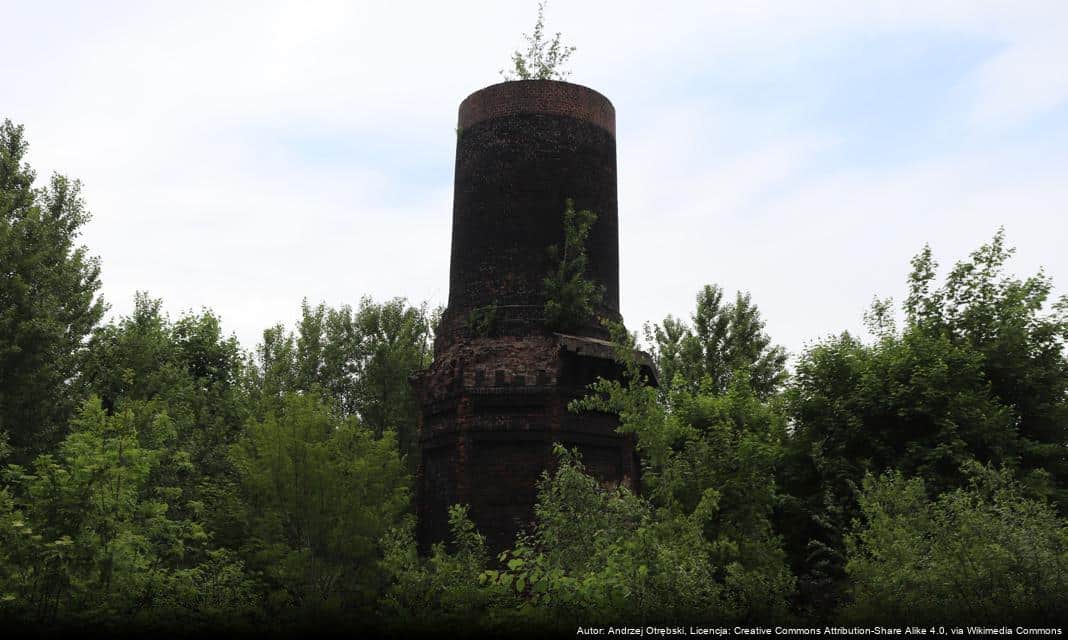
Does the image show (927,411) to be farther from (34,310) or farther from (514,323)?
(34,310)

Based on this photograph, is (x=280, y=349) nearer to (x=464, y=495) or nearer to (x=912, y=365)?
(x=464, y=495)

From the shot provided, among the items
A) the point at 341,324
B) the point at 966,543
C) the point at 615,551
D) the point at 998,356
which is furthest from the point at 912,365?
the point at 341,324

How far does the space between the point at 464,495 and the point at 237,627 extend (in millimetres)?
14241

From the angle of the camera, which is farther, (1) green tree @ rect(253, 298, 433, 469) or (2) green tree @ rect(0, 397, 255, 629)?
(1) green tree @ rect(253, 298, 433, 469)

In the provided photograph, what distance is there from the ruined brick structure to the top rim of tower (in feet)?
0.10

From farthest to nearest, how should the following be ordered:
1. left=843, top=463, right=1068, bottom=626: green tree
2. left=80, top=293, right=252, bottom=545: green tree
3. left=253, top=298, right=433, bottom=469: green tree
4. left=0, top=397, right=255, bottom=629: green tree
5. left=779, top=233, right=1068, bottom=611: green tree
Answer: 1. left=253, top=298, right=433, bottom=469: green tree
2. left=80, top=293, right=252, bottom=545: green tree
3. left=779, top=233, right=1068, bottom=611: green tree
4. left=0, top=397, right=255, bottom=629: green tree
5. left=843, top=463, right=1068, bottom=626: green tree

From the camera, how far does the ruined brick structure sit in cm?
2098

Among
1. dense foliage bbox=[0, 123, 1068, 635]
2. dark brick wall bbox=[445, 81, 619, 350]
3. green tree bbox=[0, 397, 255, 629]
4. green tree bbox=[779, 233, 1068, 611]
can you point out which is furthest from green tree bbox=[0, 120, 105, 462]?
green tree bbox=[779, 233, 1068, 611]

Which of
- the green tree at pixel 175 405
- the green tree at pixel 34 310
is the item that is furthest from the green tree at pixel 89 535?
the green tree at pixel 34 310

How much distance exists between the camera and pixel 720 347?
1478 inches

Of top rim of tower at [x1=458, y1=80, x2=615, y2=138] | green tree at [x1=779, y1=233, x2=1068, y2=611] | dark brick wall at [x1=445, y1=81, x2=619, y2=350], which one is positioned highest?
top rim of tower at [x1=458, y1=80, x2=615, y2=138]

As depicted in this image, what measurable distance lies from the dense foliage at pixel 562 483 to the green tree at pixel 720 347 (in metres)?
0.11

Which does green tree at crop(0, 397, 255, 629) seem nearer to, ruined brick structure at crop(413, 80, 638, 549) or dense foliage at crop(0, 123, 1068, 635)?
dense foliage at crop(0, 123, 1068, 635)

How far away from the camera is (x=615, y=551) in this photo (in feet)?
35.7
